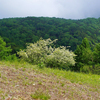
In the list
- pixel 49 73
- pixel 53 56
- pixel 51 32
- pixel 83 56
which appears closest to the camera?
pixel 49 73

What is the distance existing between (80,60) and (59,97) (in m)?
23.5

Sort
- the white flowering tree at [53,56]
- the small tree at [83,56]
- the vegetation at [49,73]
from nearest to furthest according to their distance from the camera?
the vegetation at [49,73]
the white flowering tree at [53,56]
the small tree at [83,56]

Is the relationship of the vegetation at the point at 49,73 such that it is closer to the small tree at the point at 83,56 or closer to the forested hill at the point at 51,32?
the small tree at the point at 83,56

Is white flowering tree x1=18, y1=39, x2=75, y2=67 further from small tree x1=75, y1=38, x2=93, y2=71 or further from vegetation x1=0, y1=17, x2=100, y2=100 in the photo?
small tree x1=75, y1=38, x2=93, y2=71

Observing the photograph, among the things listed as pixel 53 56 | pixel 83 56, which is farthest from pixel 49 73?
pixel 83 56

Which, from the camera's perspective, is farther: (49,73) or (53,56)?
(53,56)

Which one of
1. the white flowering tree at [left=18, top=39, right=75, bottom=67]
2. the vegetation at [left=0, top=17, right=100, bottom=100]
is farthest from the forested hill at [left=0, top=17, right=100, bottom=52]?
the white flowering tree at [left=18, top=39, right=75, bottom=67]

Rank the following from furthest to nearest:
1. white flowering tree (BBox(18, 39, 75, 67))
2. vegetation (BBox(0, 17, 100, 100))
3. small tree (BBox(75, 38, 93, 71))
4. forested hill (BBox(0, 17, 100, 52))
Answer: forested hill (BBox(0, 17, 100, 52)) → small tree (BBox(75, 38, 93, 71)) → white flowering tree (BBox(18, 39, 75, 67)) → vegetation (BBox(0, 17, 100, 100))

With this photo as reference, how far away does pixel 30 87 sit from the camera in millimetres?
4094

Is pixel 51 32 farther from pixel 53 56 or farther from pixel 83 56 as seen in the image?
pixel 53 56

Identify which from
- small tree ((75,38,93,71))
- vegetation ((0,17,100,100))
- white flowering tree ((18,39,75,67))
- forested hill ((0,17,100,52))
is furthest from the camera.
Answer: forested hill ((0,17,100,52))

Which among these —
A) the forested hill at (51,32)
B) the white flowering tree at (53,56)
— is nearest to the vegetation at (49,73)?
the white flowering tree at (53,56)

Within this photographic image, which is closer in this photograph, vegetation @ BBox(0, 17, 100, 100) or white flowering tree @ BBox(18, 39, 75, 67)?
vegetation @ BBox(0, 17, 100, 100)

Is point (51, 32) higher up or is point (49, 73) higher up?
point (51, 32)
